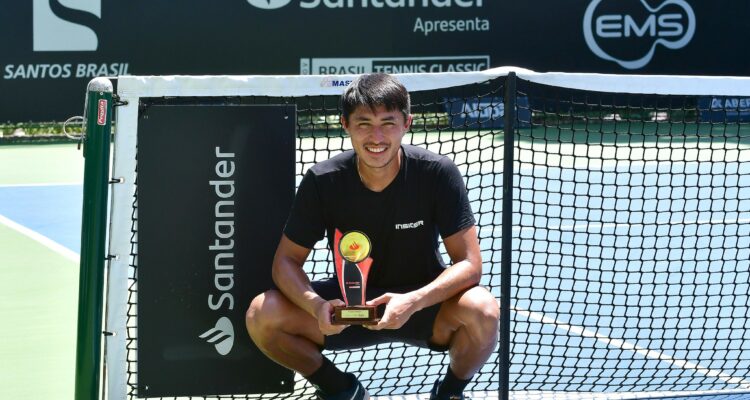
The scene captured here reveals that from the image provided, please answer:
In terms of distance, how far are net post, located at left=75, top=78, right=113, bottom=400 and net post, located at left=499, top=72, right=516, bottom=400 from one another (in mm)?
1298

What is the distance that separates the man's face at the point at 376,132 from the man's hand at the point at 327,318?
0.47 meters

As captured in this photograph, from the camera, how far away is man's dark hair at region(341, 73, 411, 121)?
3.68 m

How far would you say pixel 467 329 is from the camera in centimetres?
372

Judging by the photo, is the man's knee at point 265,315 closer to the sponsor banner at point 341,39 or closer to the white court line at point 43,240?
the white court line at point 43,240

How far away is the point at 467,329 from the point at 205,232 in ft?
3.05

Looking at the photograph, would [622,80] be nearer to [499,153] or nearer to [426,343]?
[426,343]

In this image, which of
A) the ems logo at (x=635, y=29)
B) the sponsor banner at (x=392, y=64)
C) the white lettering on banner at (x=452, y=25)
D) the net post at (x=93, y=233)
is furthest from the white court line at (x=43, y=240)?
the ems logo at (x=635, y=29)

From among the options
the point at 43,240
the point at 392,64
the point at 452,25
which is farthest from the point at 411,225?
the point at 452,25

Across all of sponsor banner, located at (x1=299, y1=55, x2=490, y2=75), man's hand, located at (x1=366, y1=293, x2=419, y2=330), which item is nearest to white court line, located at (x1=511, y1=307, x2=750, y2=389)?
man's hand, located at (x1=366, y1=293, x2=419, y2=330)

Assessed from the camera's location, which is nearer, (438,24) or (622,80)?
(622,80)

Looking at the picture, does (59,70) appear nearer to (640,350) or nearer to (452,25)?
(452,25)

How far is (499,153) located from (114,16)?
509cm

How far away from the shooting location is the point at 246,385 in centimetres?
404

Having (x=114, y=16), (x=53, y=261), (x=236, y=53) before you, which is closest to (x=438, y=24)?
(x=236, y=53)
